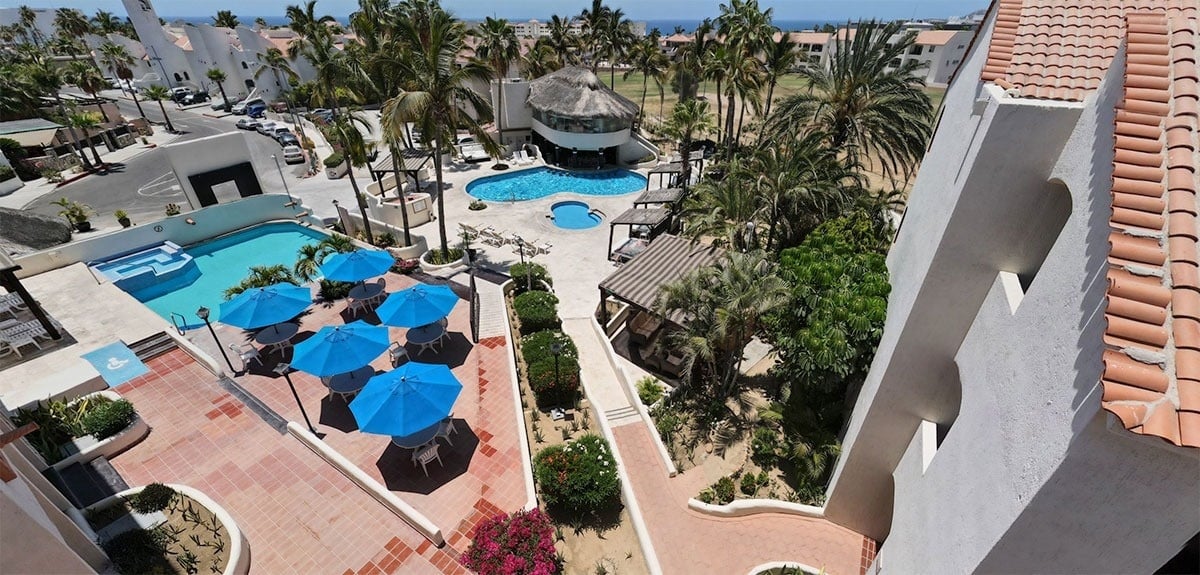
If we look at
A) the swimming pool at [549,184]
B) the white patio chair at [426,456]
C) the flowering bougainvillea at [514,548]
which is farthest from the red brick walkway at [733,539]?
the swimming pool at [549,184]

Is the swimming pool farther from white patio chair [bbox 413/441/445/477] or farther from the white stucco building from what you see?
the white stucco building

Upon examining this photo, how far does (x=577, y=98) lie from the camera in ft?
142

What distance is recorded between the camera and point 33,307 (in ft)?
60.8

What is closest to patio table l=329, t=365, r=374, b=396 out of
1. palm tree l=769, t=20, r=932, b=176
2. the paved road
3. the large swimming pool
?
the large swimming pool

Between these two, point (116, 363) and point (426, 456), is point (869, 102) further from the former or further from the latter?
point (116, 363)

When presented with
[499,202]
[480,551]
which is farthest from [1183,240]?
[499,202]

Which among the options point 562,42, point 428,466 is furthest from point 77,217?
point 562,42

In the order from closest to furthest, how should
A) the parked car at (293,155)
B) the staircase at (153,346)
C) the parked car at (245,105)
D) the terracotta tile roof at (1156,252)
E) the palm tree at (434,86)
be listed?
the terracotta tile roof at (1156,252)
the staircase at (153,346)
the palm tree at (434,86)
the parked car at (293,155)
the parked car at (245,105)

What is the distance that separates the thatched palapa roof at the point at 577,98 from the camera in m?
42.9

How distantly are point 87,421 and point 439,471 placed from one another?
10.7 m

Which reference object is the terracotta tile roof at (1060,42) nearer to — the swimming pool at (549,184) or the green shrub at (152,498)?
the green shrub at (152,498)

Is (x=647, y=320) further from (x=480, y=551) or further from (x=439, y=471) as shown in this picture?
(x=480, y=551)

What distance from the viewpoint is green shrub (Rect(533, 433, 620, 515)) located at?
43.5 feet

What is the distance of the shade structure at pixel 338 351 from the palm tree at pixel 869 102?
807 inches
